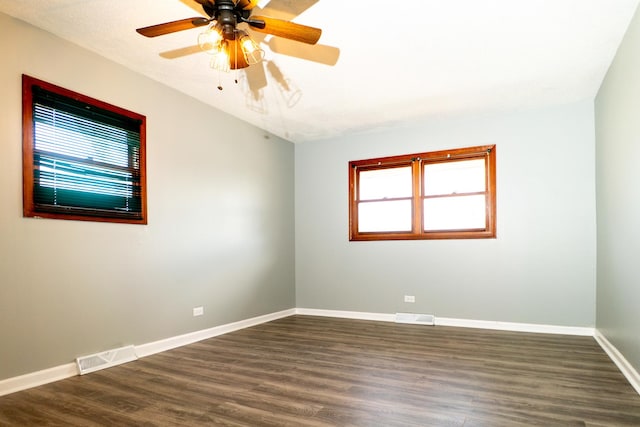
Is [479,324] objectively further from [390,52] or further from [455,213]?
[390,52]

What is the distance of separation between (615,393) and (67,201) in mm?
4256

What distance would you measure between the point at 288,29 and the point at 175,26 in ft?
2.25

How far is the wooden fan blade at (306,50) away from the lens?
324cm

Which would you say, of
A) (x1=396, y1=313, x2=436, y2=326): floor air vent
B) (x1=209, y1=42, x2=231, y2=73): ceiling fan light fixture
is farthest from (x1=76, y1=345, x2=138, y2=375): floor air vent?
(x1=396, y1=313, x2=436, y2=326): floor air vent

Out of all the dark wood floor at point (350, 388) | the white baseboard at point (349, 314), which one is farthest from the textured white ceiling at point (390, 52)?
the white baseboard at point (349, 314)

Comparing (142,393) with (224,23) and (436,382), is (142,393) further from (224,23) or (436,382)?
(224,23)

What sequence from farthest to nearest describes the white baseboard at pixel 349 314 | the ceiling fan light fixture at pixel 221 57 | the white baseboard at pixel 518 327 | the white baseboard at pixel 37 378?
the white baseboard at pixel 349 314, the white baseboard at pixel 518 327, the white baseboard at pixel 37 378, the ceiling fan light fixture at pixel 221 57

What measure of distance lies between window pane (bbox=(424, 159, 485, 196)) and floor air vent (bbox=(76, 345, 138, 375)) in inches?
155

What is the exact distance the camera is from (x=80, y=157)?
10.8ft

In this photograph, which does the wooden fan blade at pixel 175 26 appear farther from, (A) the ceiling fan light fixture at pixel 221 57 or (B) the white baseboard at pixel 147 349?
(B) the white baseboard at pixel 147 349

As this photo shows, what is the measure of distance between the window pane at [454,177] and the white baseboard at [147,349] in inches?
111

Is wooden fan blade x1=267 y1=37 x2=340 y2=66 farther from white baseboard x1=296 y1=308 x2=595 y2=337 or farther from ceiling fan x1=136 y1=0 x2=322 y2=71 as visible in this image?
white baseboard x1=296 y1=308 x2=595 y2=337

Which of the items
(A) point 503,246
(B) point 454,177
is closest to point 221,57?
(B) point 454,177

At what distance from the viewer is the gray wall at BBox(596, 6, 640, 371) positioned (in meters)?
2.78
